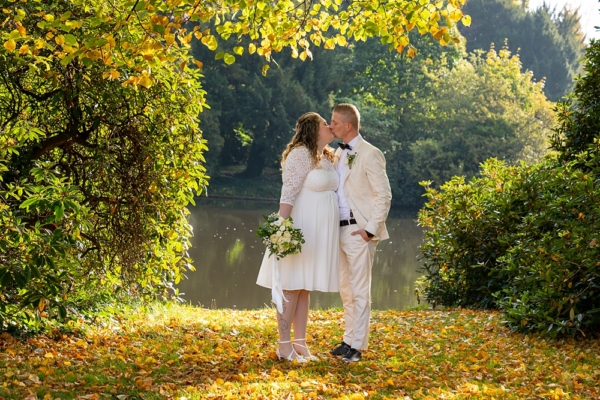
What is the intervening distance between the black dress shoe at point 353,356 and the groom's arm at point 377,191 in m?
0.98

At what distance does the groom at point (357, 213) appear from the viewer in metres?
6.10

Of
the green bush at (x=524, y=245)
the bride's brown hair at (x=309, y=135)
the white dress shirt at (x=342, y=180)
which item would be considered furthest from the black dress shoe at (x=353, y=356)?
the green bush at (x=524, y=245)

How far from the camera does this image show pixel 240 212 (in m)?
32.5

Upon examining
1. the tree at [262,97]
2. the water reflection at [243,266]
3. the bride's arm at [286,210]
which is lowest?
the water reflection at [243,266]

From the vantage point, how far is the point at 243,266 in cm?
1872

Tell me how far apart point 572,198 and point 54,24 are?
16.6ft

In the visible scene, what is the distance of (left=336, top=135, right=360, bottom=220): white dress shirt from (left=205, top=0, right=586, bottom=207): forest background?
3125cm

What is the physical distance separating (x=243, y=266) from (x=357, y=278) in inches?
501

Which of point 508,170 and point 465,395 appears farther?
point 508,170

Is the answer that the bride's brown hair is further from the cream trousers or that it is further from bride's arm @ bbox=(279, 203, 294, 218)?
the cream trousers

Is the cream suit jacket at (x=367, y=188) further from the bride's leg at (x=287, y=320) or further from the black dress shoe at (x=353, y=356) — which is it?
the black dress shoe at (x=353, y=356)

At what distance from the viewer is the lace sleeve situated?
19.7 ft

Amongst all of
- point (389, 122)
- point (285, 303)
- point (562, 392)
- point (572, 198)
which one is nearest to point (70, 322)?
point (285, 303)

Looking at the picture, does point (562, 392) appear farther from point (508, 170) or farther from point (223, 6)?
point (508, 170)
